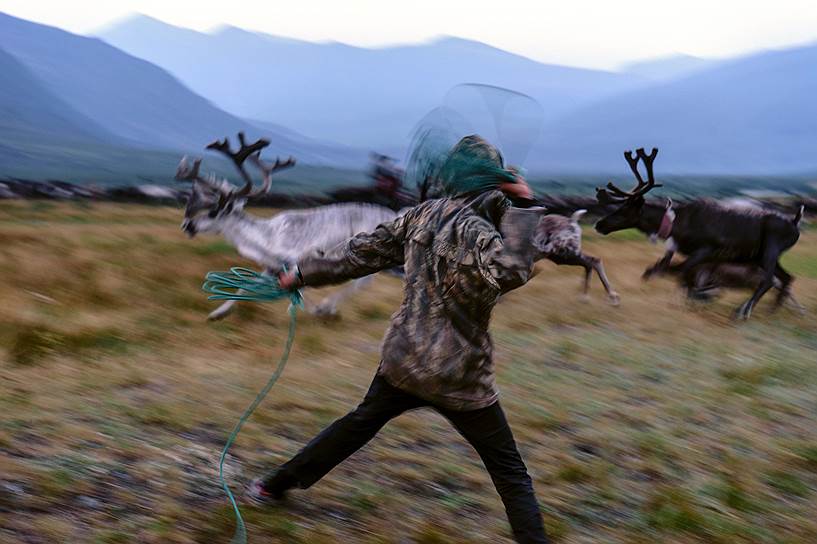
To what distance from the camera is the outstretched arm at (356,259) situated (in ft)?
11.2

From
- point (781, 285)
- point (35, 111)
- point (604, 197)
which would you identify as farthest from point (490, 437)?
point (35, 111)

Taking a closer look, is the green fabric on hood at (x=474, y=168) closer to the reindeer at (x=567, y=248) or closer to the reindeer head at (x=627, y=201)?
the reindeer at (x=567, y=248)

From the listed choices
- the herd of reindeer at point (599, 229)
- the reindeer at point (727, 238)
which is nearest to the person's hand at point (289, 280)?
the herd of reindeer at point (599, 229)

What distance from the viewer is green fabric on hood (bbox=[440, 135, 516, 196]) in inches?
126

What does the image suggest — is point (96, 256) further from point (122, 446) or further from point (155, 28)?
point (155, 28)

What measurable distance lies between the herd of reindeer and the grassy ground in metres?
0.54

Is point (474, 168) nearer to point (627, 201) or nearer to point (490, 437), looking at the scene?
point (490, 437)

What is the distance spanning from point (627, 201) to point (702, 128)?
80748 millimetres

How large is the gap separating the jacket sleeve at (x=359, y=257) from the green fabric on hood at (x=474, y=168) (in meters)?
0.26

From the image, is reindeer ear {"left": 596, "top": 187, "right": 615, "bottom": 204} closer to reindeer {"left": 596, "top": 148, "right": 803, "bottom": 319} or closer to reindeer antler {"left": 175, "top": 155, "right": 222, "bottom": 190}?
reindeer {"left": 596, "top": 148, "right": 803, "bottom": 319}

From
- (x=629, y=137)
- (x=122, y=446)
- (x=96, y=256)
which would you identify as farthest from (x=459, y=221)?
(x=629, y=137)

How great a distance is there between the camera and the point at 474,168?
3205 mm

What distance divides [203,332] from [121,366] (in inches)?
63.4

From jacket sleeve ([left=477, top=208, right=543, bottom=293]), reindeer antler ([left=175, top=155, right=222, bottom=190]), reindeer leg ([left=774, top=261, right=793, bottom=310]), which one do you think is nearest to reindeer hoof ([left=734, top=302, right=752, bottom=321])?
reindeer leg ([left=774, top=261, right=793, bottom=310])
